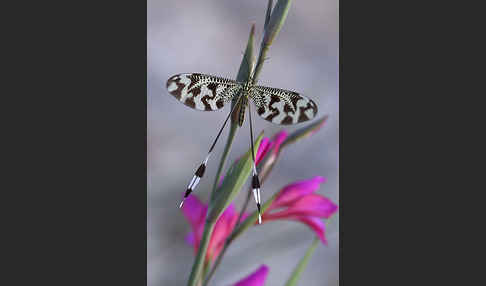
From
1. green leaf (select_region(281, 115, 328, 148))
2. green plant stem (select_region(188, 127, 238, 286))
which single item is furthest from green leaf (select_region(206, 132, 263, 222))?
green leaf (select_region(281, 115, 328, 148))

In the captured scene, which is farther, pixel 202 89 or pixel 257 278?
pixel 257 278

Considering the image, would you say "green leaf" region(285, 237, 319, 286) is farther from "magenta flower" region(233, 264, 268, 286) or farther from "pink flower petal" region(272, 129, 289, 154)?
"pink flower petal" region(272, 129, 289, 154)

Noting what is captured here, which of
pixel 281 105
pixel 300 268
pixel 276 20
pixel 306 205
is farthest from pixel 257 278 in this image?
pixel 276 20

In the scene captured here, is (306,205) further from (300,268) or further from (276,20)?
(276,20)

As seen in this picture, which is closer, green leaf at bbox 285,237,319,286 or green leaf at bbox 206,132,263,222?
green leaf at bbox 206,132,263,222

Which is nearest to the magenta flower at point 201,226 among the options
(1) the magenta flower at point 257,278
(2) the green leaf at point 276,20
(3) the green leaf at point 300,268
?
(1) the magenta flower at point 257,278

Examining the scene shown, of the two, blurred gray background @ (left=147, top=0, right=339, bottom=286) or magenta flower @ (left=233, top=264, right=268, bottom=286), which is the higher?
blurred gray background @ (left=147, top=0, right=339, bottom=286)

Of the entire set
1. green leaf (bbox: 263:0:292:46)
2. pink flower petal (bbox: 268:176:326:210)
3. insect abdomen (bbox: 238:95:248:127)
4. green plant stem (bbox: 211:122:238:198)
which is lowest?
pink flower petal (bbox: 268:176:326:210)
